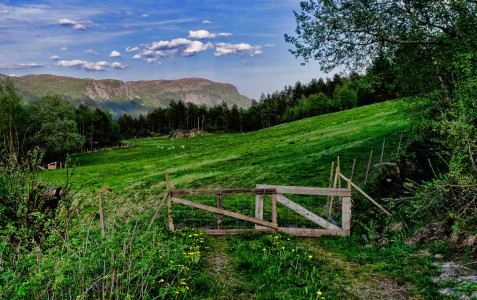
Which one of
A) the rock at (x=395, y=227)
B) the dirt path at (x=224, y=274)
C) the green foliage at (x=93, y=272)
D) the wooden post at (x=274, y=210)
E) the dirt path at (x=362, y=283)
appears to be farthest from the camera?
the wooden post at (x=274, y=210)

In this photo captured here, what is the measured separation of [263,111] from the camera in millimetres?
146875

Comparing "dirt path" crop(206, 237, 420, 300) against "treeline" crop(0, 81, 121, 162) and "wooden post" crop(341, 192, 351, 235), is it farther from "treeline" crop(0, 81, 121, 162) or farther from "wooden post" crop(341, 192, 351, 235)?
"treeline" crop(0, 81, 121, 162)

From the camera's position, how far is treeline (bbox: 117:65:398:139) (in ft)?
397

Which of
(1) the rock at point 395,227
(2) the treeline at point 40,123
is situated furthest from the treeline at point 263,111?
(1) the rock at point 395,227

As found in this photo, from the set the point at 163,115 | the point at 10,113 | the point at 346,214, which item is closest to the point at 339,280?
the point at 346,214

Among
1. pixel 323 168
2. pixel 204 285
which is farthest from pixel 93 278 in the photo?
Answer: pixel 323 168

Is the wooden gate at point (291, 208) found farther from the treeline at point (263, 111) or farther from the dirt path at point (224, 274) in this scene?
the treeline at point (263, 111)

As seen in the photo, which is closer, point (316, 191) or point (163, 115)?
point (316, 191)

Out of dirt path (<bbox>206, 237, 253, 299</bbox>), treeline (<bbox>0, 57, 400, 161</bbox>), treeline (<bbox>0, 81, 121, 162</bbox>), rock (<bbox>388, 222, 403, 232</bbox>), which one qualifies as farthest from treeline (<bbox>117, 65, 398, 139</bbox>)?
dirt path (<bbox>206, 237, 253, 299</bbox>)

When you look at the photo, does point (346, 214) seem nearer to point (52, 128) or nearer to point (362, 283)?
point (362, 283)

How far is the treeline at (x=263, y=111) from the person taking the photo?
397 feet

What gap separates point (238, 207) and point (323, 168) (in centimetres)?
1042

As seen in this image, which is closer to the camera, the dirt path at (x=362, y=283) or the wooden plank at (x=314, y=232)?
the dirt path at (x=362, y=283)

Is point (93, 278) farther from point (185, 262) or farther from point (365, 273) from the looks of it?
point (365, 273)
